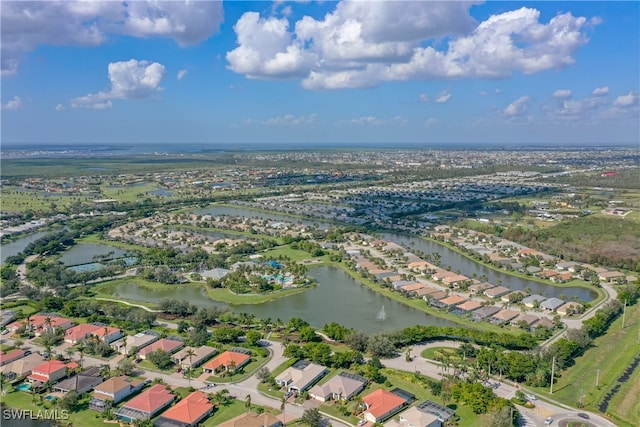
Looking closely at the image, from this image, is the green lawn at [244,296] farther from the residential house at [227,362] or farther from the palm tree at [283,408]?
the palm tree at [283,408]

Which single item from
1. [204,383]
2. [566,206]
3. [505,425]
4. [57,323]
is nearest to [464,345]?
[505,425]

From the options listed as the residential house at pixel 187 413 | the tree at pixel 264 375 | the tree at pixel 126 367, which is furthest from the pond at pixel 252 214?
the residential house at pixel 187 413

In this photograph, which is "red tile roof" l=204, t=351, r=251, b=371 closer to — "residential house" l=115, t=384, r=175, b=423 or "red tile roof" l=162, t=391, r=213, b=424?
"residential house" l=115, t=384, r=175, b=423

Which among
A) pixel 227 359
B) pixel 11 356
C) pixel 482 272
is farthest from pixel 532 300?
pixel 11 356

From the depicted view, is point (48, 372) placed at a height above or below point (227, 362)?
above

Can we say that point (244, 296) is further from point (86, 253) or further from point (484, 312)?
point (86, 253)

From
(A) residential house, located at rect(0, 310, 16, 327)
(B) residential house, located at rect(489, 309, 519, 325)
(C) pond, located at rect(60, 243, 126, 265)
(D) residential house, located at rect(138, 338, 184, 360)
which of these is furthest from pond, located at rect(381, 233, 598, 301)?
(A) residential house, located at rect(0, 310, 16, 327)

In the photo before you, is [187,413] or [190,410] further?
[190,410]
